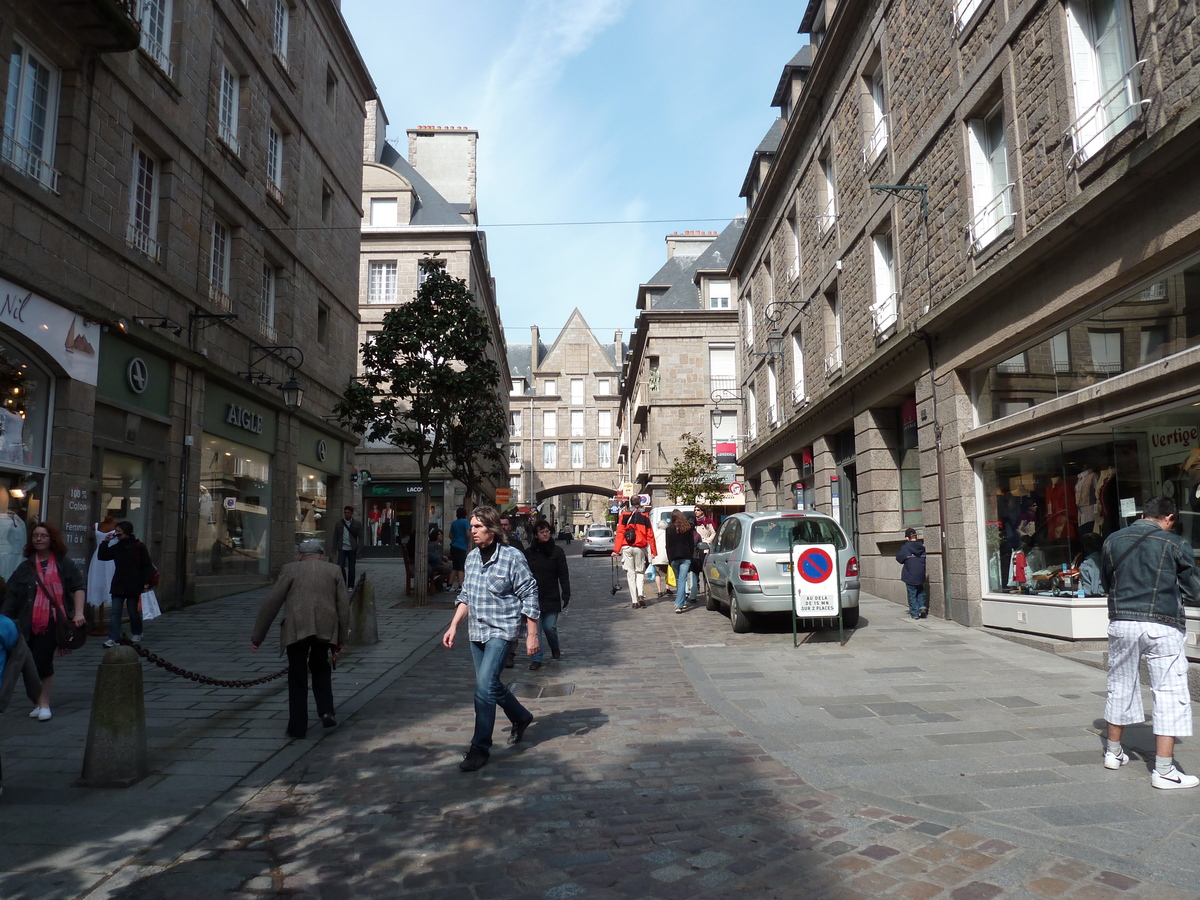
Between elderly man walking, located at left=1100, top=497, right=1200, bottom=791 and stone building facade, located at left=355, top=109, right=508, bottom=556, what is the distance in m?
30.1

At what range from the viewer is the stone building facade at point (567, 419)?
77.1 meters

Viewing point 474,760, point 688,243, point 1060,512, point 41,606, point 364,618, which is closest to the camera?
point 474,760

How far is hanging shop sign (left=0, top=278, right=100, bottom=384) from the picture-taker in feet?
33.0

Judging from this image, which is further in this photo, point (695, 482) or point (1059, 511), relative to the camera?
point (695, 482)

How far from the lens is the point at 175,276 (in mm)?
14219

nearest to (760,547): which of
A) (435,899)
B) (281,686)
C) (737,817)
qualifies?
(281,686)

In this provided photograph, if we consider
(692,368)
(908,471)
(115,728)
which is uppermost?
(692,368)

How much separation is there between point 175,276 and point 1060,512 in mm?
13554

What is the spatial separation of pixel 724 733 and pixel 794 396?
1662 centimetres

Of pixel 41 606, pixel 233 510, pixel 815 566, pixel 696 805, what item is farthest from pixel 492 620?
pixel 233 510

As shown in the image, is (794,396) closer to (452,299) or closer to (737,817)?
(452,299)

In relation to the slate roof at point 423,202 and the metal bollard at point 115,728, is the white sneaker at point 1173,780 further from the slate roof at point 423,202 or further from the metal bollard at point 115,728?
the slate roof at point 423,202

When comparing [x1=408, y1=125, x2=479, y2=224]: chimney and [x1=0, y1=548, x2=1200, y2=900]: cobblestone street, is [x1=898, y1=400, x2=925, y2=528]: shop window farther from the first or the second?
[x1=408, y1=125, x2=479, y2=224]: chimney

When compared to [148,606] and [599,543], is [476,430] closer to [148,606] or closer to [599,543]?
[148,606]
